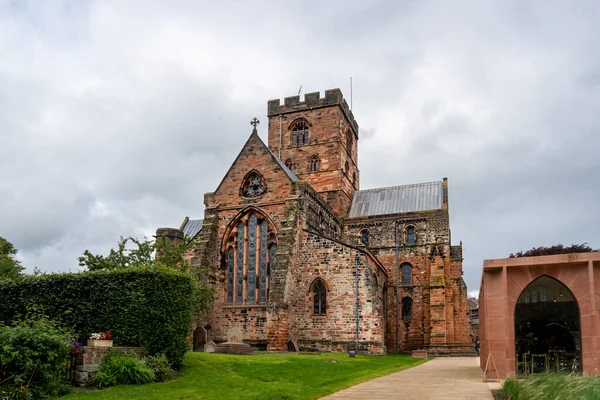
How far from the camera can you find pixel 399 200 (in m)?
45.7

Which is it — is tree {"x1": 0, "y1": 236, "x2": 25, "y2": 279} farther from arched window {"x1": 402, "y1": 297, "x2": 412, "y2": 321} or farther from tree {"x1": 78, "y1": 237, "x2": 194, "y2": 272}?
arched window {"x1": 402, "y1": 297, "x2": 412, "y2": 321}

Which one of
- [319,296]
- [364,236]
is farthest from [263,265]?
[364,236]

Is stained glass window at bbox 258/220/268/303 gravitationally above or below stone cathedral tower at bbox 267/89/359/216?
below

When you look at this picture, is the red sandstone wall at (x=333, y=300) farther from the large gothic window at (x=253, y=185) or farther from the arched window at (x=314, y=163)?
the arched window at (x=314, y=163)

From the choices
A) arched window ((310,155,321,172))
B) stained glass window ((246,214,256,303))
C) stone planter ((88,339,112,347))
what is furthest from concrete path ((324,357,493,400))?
arched window ((310,155,321,172))

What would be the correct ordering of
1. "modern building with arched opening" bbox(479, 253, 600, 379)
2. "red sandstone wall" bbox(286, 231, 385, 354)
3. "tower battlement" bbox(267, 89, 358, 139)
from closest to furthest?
1. "modern building with arched opening" bbox(479, 253, 600, 379)
2. "red sandstone wall" bbox(286, 231, 385, 354)
3. "tower battlement" bbox(267, 89, 358, 139)

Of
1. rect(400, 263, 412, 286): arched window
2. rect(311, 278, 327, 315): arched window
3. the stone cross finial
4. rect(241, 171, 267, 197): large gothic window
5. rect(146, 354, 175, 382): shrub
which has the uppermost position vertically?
the stone cross finial

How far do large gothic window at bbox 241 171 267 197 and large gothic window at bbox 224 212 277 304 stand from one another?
1287mm

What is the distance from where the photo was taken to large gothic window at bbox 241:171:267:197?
107ft

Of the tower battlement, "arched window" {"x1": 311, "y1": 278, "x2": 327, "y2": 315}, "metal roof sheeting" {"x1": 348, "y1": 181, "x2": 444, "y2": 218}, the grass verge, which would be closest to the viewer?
the grass verge

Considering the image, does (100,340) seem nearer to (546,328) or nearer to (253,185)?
(546,328)

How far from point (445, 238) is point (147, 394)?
31083 mm

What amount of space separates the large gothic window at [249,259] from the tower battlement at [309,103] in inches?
703

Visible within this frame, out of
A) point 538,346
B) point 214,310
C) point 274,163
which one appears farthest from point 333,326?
point 538,346
